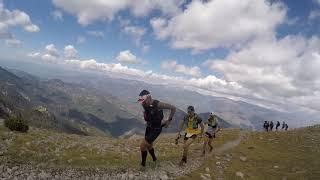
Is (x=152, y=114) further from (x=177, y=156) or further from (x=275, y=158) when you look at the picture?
(x=275, y=158)

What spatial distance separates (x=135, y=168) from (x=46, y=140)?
50.9 ft

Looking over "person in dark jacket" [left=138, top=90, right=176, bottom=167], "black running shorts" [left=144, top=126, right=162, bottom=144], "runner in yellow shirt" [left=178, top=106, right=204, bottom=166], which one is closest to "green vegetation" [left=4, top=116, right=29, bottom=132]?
"runner in yellow shirt" [left=178, top=106, right=204, bottom=166]

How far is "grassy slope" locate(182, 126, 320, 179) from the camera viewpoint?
83.4ft

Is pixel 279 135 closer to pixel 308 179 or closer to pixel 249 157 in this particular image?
pixel 249 157

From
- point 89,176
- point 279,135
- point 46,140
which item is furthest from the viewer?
point 279,135

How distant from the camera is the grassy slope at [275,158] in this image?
25.4 meters

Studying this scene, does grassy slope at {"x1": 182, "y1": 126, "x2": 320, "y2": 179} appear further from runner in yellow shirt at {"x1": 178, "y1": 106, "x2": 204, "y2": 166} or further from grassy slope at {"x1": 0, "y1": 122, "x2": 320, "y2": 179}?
runner in yellow shirt at {"x1": 178, "y1": 106, "x2": 204, "y2": 166}

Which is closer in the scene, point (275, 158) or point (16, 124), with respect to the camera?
point (16, 124)

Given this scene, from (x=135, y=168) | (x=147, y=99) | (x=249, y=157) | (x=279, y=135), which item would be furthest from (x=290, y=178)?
(x=279, y=135)

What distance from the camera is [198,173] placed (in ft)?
70.7

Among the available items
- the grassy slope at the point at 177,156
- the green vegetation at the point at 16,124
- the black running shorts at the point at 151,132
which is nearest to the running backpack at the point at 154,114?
the black running shorts at the point at 151,132

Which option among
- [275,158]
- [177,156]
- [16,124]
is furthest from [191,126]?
[16,124]

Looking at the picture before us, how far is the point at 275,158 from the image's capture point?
111 ft

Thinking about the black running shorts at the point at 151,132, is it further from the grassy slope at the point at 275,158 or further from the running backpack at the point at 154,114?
the grassy slope at the point at 275,158
